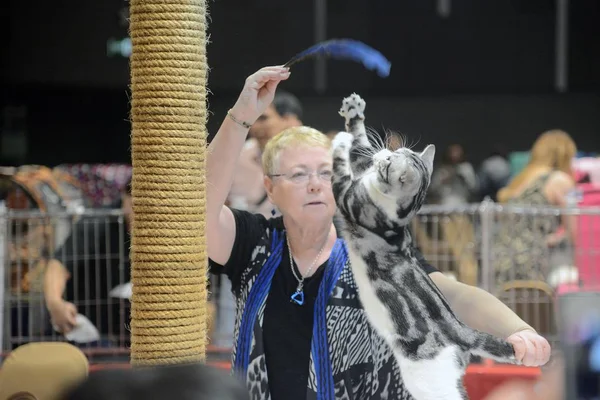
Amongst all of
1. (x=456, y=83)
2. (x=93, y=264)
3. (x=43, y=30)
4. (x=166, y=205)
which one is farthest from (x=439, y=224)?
(x=43, y=30)

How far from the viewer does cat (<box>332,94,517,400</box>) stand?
1295mm

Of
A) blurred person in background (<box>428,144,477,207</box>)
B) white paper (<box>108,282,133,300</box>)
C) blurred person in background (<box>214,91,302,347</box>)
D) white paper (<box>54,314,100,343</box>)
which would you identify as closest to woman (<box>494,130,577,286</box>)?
blurred person in background (<box>428,144,477,207</box>)

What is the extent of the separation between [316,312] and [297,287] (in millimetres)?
58

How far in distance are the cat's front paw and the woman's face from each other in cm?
9

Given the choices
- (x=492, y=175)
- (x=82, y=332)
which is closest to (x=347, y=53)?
(x=82, y=332)

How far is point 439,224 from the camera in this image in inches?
140

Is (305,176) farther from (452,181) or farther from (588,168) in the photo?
(588,168)

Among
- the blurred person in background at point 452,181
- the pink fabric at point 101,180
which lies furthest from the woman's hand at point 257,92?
the pink fabric at point 101,180

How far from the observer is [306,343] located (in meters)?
1.43

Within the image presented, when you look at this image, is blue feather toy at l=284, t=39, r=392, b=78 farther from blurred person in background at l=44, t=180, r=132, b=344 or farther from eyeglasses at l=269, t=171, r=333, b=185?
blurred person in background at l=44, t=180, r=132, b=344

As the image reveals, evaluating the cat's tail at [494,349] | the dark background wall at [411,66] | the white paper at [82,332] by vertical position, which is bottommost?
the white paper at [82,332]

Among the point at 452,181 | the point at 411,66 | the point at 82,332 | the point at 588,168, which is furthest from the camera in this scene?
the point at 411,66

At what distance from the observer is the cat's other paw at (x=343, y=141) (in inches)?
54.4

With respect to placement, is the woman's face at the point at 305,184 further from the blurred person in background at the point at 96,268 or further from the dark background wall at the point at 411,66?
the dark background wall at the point at 411,66
